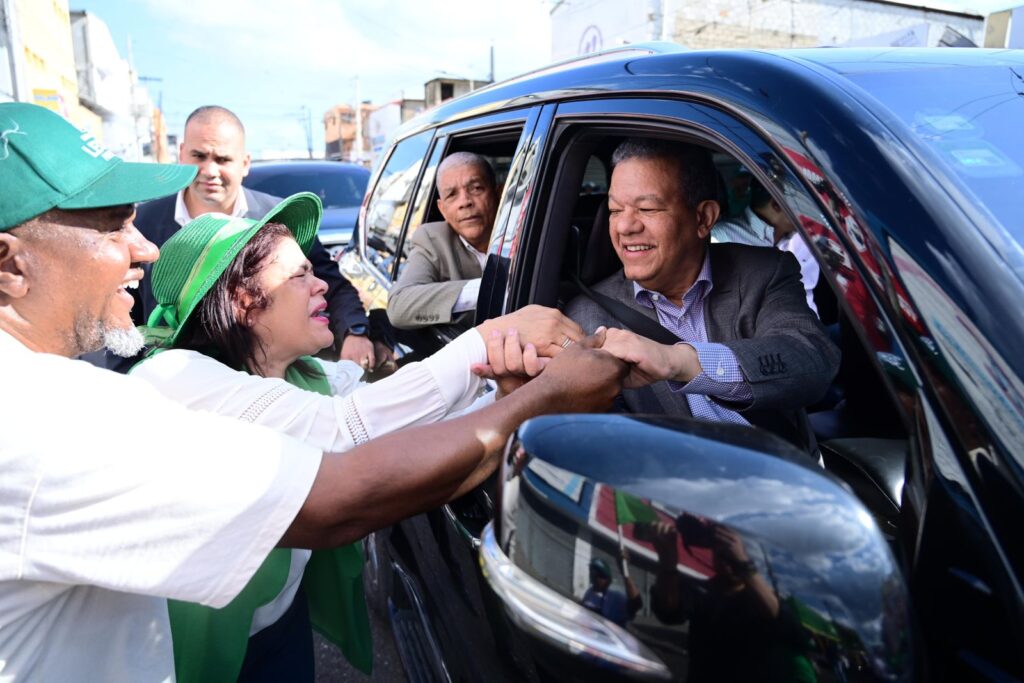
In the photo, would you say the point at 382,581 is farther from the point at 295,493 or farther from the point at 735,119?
the point at 735,119

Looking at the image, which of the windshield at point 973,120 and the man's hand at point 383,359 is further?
the man's hand at point 383,359

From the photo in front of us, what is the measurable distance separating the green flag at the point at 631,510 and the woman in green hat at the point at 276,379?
0.87 meters

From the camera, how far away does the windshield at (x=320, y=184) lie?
849 centimetres

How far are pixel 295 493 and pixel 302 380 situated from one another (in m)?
1.02

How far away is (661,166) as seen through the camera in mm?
1854

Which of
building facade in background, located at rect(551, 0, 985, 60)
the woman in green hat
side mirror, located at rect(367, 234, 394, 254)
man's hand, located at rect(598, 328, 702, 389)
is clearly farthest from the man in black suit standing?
building facade in background, located at rect(551, 0, 985, 60)

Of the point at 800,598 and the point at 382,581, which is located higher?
the point at 800,598

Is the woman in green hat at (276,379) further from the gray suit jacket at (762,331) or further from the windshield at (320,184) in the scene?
the windshield at (320,184)

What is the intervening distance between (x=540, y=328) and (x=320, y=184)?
307 inches

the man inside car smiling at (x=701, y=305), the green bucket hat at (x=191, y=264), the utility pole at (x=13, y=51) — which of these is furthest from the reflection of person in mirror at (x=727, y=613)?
the utility pole at (x=13, y=51)

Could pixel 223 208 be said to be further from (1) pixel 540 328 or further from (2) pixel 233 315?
(1) pixel 540 328

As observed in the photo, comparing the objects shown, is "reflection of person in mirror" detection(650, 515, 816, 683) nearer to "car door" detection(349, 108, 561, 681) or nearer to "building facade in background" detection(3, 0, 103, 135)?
"car door" detection(349, 108, 561, 681)

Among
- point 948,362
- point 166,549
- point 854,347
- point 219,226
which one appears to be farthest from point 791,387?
point 219,226

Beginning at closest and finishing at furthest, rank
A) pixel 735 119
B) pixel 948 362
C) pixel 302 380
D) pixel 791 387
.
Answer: pixel 948 362 → pixel 735 119 → pixel 791 387 → pixel 302 380
